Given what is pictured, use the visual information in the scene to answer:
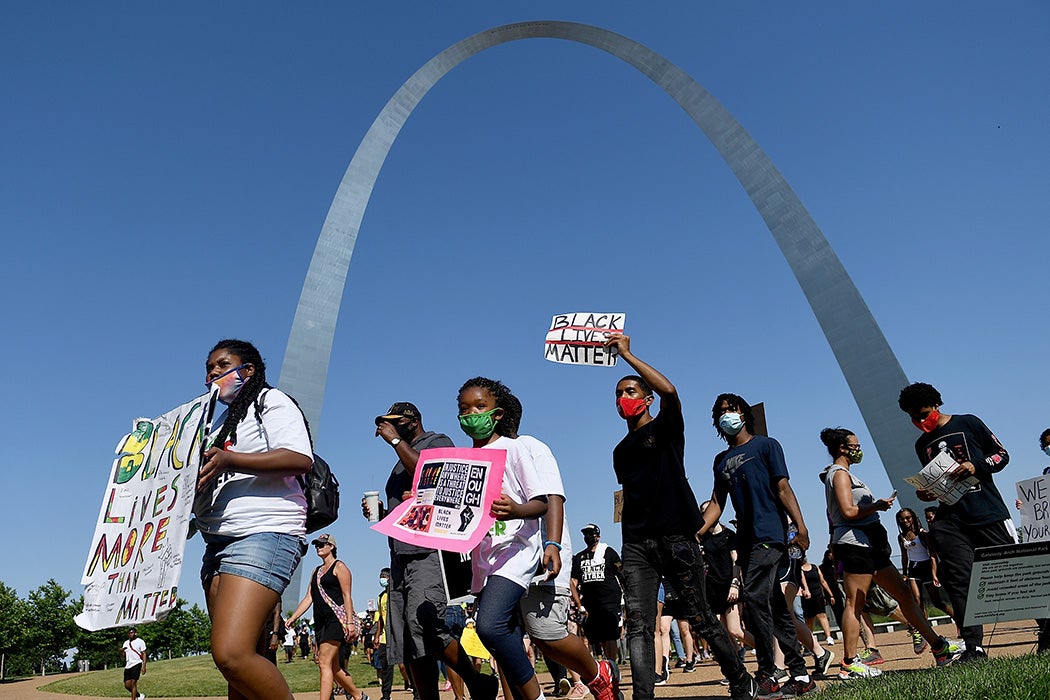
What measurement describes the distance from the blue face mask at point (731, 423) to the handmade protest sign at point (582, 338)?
111cm

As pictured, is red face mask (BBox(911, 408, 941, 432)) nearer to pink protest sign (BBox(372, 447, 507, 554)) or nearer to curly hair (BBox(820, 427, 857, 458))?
curly hair (BBox(820, 427, 857, 458))

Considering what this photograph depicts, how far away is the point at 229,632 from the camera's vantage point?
2.97 m

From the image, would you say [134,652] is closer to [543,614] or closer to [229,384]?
[543,614]

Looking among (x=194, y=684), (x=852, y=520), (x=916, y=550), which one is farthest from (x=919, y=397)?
(x=194, y=684)

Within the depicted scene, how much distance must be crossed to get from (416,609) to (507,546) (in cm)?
99

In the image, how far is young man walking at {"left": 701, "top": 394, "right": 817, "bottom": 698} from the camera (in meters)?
5.13

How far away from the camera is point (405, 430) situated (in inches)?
205

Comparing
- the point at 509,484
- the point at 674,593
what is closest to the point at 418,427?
the point at 509,484

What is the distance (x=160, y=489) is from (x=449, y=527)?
123 centimetres

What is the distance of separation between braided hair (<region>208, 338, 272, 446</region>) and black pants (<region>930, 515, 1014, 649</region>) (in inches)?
165

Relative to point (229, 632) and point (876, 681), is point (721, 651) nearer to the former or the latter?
point (876, 681)

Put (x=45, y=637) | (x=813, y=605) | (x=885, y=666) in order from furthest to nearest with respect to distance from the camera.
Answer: (x=45, y=637) < (x=813, y=605) < (x=885, y=666)

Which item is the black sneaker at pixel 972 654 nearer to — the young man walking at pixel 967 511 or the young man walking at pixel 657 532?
the young man walking at pixel 967 511

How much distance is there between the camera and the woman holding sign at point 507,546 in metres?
Answer: 3.71
